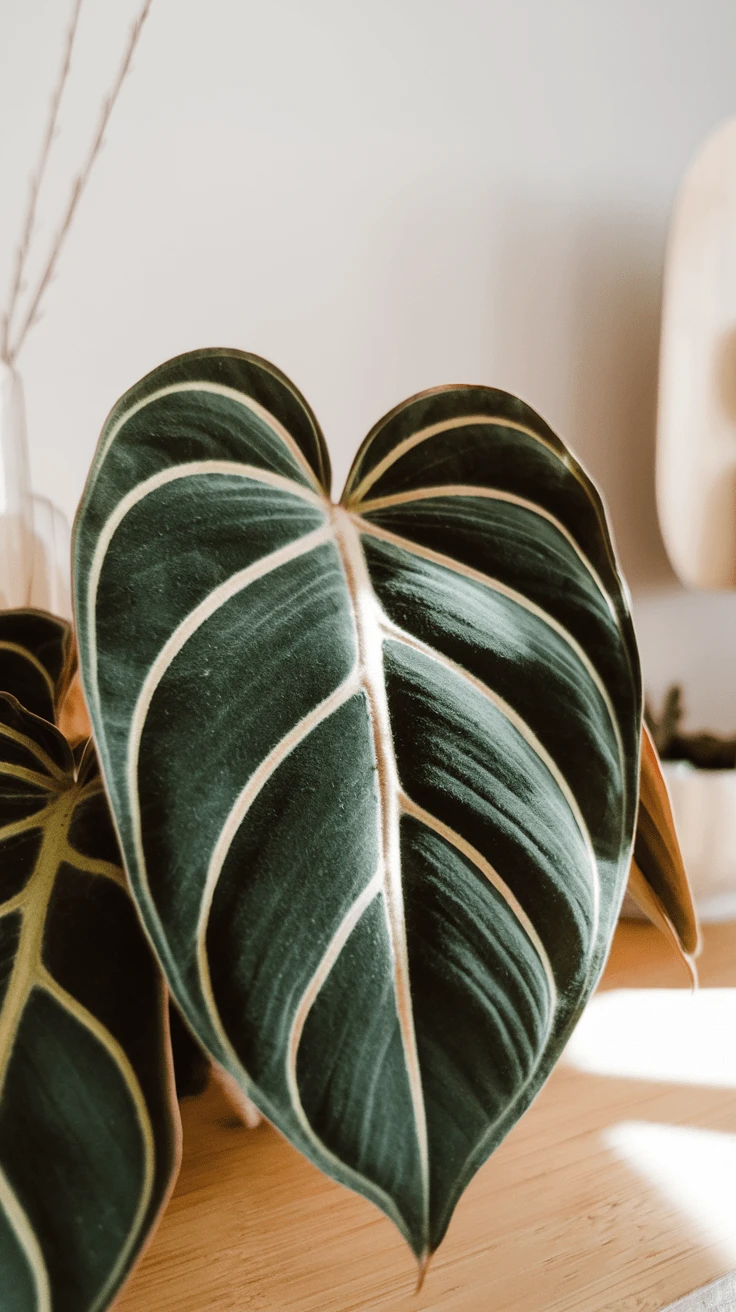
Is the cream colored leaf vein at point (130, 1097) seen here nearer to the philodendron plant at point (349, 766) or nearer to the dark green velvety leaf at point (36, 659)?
the philodendron plant at point (349, 766)

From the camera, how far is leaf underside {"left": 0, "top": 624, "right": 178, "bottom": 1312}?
0.82 feet

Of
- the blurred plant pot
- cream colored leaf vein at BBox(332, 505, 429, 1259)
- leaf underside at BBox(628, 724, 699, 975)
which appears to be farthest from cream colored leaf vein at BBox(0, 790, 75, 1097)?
the blurred plant pot

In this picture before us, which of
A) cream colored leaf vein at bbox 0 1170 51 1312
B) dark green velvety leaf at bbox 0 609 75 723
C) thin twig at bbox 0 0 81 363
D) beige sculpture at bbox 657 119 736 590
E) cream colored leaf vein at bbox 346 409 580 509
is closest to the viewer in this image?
cream colored leaf vein at bbox 0 1170 51 1312

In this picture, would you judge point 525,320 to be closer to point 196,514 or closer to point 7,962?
point 196,514

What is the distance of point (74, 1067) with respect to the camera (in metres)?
0.27

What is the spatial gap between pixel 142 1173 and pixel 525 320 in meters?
0.92

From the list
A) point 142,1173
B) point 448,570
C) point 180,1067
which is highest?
point 448,570

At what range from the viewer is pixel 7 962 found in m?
0.29

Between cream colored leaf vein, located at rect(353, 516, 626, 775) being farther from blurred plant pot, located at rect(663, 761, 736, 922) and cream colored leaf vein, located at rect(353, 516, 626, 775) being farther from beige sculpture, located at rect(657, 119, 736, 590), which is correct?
beige sculpture, located at rect(657, 119, 736, 590)

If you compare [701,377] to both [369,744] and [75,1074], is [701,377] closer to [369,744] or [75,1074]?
[369,744]

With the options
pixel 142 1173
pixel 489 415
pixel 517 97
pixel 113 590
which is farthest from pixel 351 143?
pixel 142 1173

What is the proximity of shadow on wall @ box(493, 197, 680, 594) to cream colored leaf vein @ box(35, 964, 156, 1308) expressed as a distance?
2.75 ft

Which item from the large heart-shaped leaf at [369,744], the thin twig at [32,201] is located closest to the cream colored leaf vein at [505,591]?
the large heart-shaped leaf at [369,744]

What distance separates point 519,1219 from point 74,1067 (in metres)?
0.26
